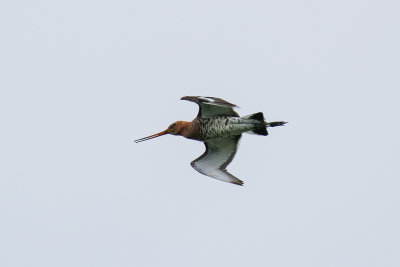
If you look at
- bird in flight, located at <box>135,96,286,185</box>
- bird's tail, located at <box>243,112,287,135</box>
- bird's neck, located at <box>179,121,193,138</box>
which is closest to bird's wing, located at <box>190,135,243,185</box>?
bird in flight, located at <box>135,96,286,185</box>

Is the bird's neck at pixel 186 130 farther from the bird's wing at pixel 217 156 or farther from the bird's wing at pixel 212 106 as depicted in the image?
the bird's wing at pixel 217 156

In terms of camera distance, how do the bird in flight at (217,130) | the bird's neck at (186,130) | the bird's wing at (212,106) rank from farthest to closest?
1. the bird's neck at (186,130)
2. the bird in flight at (217,130)
3. the bird's wing at (212,106)

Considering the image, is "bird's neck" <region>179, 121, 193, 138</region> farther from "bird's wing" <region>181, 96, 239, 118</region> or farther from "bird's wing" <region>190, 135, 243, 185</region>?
"bird's wing" <region>190, 135, 243, 185</region>

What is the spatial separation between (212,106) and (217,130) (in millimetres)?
684

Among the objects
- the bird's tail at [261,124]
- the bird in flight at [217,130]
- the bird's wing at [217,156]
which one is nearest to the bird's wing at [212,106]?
the bird in flight at [217,130]

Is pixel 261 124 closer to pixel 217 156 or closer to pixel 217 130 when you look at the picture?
pixel 217 130

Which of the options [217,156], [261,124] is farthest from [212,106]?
[217,156]

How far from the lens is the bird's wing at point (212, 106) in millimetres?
23906

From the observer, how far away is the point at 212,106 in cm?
2420

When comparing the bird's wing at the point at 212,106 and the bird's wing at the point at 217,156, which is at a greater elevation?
the bird's wing at the point at 212,106

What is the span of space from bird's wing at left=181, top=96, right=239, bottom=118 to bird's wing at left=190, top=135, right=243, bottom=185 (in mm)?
1005

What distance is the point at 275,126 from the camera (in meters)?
24.7

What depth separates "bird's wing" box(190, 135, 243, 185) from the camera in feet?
83.1

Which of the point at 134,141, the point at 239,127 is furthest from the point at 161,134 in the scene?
the point at 239,127
